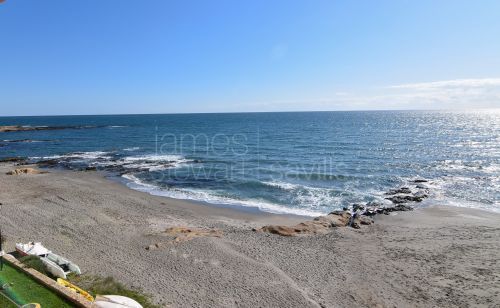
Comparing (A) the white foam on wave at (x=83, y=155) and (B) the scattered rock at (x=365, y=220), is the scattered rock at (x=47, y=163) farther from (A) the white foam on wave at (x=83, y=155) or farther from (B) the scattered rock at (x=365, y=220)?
(B) the scattered rock at (x=365, y=220)

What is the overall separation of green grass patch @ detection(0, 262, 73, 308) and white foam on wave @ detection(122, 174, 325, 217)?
1505 centimetres

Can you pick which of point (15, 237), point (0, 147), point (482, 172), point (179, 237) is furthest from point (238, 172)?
point (0, 147)

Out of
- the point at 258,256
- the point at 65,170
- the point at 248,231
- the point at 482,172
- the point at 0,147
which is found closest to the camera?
the point at 258,256

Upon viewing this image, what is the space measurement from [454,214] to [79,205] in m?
25.2

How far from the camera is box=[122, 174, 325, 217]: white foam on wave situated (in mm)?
22314

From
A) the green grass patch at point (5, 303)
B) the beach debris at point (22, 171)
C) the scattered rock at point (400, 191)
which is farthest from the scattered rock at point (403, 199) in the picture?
the beach debris at point (22, 171)

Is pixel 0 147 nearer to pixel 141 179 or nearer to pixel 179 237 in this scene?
pixel 141 179

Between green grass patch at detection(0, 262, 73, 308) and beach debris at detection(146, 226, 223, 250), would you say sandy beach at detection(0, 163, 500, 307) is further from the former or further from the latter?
→ green grass patch at detection(0, 262, 73, 308)

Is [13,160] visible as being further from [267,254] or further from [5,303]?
[267,254]

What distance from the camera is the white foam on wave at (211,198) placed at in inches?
879

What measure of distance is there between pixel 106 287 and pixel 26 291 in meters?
2.31

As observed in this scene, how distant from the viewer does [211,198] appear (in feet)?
83.7

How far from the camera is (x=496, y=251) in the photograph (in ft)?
49.5

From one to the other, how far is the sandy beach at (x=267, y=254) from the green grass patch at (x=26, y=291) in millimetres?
2678
